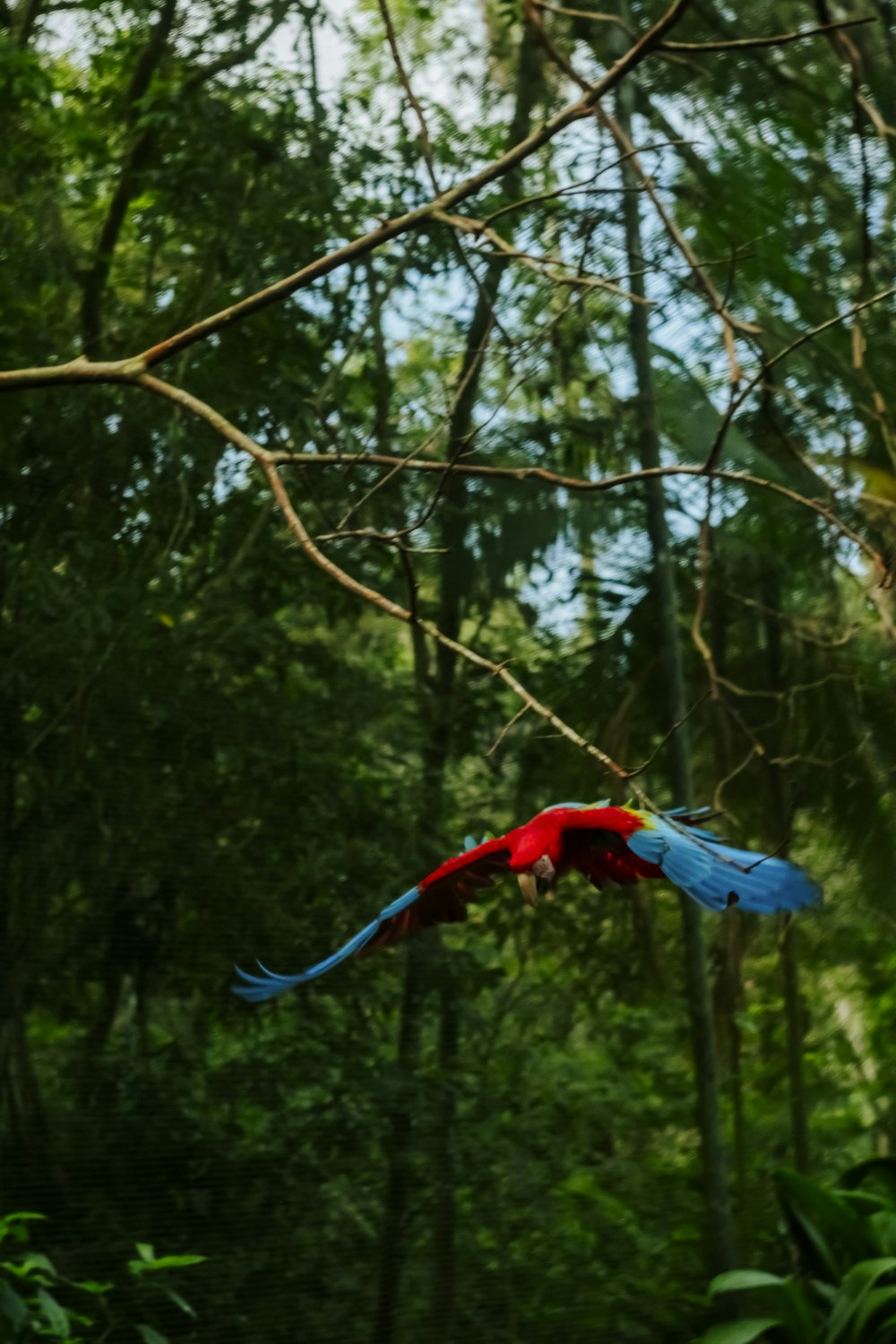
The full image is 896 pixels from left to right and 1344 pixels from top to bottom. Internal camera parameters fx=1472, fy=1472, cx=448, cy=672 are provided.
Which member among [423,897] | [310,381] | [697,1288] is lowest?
[697,1288]

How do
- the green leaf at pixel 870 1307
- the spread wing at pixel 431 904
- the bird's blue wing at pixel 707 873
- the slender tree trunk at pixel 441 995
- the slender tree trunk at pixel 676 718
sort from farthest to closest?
1. the slender tree trunk at pixel 676 718
2. the slender tree trunk at pixel 441 995
3. the green leaf at pixel 870 1307
4. the spread wing at pixel 431 904
5. the bird's blue wing at pixel 707 873

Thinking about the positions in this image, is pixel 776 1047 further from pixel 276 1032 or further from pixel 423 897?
pixel 423 897

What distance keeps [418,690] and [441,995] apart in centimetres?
58

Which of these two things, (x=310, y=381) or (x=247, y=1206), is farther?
(x=310, y=381)

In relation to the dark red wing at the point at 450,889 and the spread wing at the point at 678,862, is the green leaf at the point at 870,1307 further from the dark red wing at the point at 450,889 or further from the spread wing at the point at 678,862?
the dark red wing at the point at 450,889

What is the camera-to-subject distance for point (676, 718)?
290cm

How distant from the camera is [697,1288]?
9.25ft

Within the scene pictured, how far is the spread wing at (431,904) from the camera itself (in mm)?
1152

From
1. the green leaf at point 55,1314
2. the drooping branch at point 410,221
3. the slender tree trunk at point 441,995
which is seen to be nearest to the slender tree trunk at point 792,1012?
the slender tree trunk at point 441,995

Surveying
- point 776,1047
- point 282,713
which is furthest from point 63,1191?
point 776,1047

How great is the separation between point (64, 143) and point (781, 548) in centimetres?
164

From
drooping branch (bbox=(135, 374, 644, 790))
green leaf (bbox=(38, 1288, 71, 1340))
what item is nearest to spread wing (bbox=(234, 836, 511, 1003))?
drooping branch (bbox=(135, 374, 644, 790))

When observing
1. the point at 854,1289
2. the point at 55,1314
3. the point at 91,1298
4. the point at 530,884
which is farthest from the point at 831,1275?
the point at 530,884

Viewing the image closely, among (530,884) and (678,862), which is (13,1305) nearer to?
(530,884)
